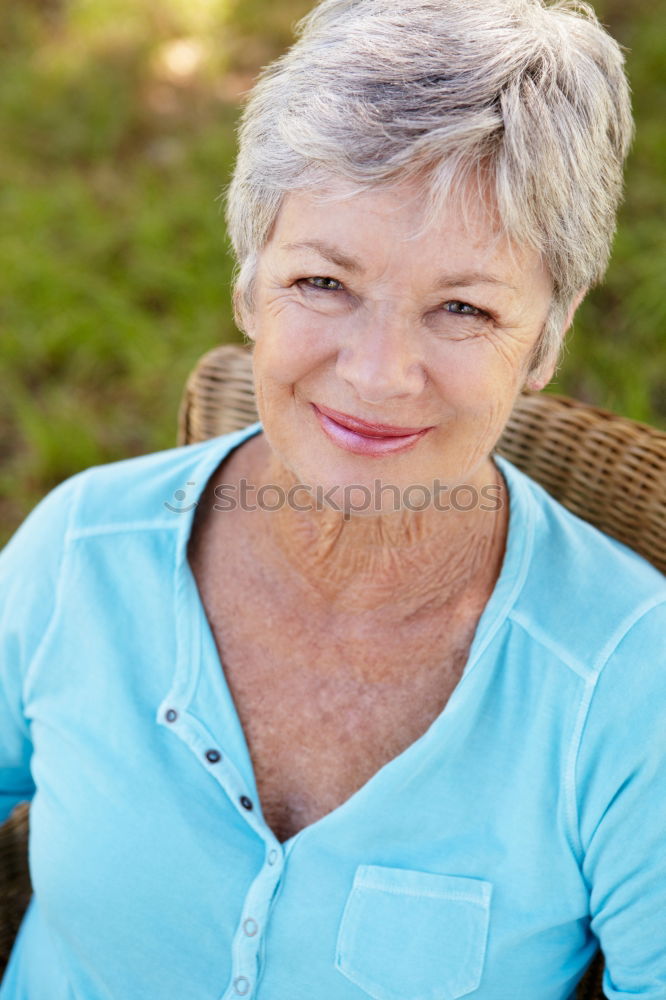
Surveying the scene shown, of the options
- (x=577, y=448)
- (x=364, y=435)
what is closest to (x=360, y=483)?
(x=364, y=435)

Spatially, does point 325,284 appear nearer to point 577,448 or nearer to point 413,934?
point 577,448

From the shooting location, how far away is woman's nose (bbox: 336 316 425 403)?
4.13ft

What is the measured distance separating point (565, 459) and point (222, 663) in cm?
74

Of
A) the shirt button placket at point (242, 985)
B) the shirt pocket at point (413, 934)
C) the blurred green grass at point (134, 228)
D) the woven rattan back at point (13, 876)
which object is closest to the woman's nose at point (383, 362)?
the shirt pocket at point (413, 934)

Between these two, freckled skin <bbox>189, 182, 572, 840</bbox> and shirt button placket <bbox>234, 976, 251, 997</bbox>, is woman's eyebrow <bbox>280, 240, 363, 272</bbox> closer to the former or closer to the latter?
freckled skin <bbox>189, 182, 572, 840</bbox>

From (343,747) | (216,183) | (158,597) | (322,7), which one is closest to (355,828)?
(343,747)

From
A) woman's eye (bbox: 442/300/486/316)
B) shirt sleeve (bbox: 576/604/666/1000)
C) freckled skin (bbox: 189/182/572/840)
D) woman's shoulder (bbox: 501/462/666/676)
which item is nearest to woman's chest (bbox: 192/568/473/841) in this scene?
freckled skin (bbox: 189/182/572/840)

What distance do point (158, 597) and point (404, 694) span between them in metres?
0.42

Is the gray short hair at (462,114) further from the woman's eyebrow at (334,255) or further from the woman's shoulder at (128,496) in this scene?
the woman's shoulder at (128,496)

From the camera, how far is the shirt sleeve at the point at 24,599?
1.57m

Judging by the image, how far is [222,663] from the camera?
5.13 feet

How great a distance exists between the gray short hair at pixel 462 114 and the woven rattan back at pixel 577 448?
0.46 metres

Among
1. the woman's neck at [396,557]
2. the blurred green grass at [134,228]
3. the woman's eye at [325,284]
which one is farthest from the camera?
the blurred green grass at [134,228]

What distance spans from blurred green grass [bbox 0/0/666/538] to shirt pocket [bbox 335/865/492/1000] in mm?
1781
